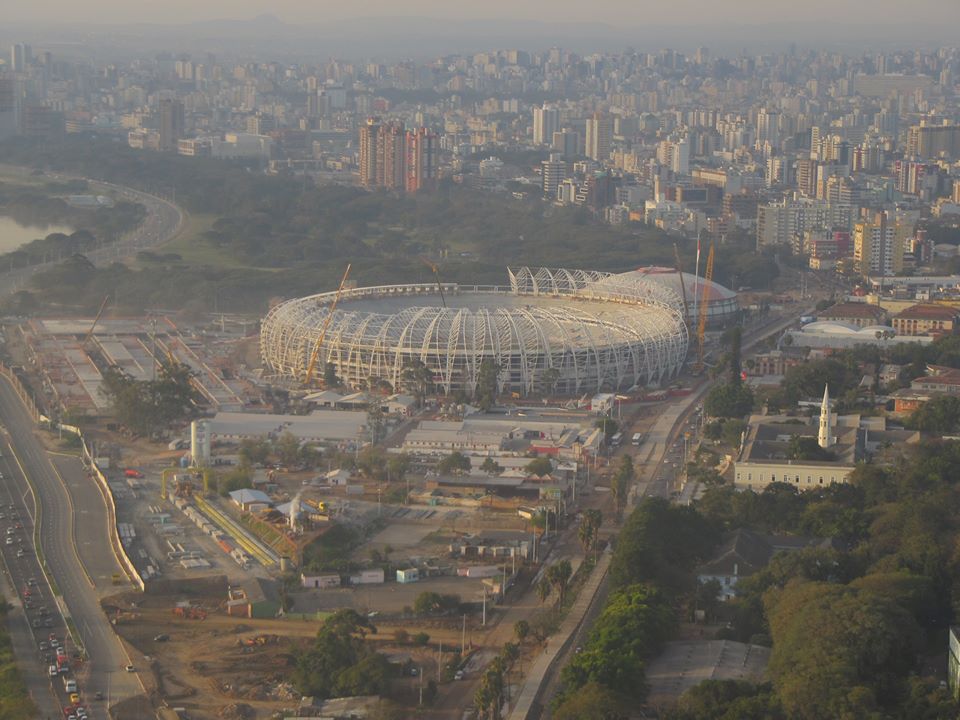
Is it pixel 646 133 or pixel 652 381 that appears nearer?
pixel 652 381

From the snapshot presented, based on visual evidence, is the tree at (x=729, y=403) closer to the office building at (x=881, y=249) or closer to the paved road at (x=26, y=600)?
the paved road at (x=26, y=600)

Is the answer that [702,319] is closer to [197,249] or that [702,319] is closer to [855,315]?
[855,315]

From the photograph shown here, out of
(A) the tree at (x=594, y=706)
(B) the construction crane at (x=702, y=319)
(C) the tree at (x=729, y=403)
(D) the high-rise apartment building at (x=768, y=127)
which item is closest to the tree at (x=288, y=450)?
(C) the tree at (x=729, y=403)

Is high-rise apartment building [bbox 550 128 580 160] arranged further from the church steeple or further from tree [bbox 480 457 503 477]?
tree [bbox 480 457 503 477]

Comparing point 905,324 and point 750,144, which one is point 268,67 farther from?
point 905,324

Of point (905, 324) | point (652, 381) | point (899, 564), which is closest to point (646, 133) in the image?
point (905, 324)

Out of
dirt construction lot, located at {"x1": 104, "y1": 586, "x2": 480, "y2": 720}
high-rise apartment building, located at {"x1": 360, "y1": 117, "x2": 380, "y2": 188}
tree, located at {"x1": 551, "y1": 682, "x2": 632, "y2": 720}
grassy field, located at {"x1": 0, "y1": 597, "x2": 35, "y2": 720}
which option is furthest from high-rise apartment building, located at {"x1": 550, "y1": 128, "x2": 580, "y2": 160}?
tree, located at {"x1": 551, "y1": 682, "x2": 632, "y2": 720}
